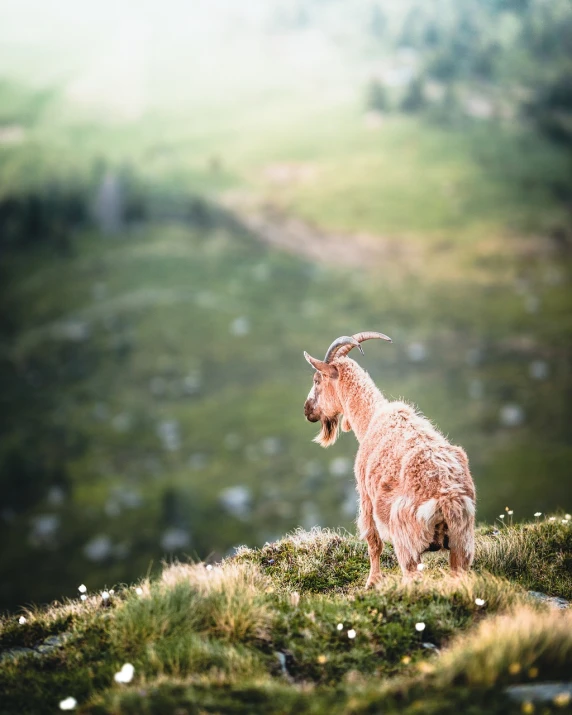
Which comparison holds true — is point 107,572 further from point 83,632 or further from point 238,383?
point 83,632

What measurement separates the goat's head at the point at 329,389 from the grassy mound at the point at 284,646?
11.3ft

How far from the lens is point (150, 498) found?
115750 millimetres

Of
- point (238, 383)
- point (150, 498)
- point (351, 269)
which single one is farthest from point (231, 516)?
point (351, 269)

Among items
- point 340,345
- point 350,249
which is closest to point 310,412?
point 340,345

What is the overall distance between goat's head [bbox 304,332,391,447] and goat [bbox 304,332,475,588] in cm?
18

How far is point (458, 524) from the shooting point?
9.50 metres

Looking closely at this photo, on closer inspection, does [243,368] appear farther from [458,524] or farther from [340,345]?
[458,524]

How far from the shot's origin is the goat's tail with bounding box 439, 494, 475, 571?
9.43 meters

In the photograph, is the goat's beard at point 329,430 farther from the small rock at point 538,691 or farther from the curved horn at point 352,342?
the small rock at point 538,691

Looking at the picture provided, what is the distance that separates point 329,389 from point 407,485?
11.3 ft

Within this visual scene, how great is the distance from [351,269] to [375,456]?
175 metres

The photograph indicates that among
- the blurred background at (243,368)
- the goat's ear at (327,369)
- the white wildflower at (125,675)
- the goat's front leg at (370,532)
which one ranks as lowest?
the white wildflower at (125,675)

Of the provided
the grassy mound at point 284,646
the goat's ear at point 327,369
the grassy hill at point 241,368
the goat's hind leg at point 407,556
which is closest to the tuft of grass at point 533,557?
the grassy mound at point 284,646

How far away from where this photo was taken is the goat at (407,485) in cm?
953
